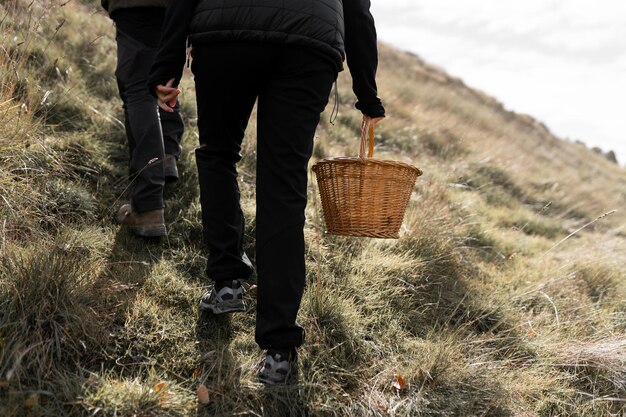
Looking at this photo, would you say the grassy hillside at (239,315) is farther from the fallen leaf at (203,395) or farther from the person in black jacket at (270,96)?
the person in black jacket at (270,96)

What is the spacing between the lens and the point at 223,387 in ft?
7.26

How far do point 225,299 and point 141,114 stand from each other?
120cm

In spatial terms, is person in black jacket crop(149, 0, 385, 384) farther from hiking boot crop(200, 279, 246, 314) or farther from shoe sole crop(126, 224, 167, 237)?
shoe sole crop(126, 224, 167, 237)

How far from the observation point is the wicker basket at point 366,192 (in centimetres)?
264

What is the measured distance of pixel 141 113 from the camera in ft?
9.99

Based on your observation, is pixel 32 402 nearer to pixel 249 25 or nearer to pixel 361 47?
pixel 249 25

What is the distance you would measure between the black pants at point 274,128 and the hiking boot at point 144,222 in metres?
0.93

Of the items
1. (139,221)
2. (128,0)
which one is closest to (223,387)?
(139,221)

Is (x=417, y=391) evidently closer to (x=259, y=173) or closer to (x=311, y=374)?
(x=311, y=374)

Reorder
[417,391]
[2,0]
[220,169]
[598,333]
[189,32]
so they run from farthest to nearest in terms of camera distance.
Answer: [2,0] → [598,333] → [417,391] → [220,169] → [189,32]

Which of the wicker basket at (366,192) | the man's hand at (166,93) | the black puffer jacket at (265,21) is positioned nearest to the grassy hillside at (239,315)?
the wicker basket at (366,192)

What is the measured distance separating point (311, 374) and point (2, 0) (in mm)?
3988

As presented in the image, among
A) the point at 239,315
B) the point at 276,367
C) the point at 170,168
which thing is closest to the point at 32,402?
the point at 276,367

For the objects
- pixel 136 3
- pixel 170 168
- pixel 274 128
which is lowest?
pixel 170 168
